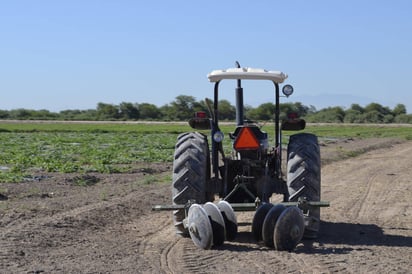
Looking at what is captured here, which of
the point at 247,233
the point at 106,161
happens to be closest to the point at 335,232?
the point at 247,233

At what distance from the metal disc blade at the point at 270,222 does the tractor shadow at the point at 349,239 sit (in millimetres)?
385

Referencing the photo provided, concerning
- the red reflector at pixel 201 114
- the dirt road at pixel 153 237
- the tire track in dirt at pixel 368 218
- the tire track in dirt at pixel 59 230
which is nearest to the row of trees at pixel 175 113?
the tire track in dirt at pixel 368 218

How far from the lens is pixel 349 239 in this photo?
987cm

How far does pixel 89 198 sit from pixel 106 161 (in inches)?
380

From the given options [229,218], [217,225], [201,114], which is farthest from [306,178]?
[201,114]

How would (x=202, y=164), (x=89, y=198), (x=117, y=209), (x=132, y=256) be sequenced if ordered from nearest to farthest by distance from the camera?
(x=132, y=256) < (x=202, y=164) < (x=117, y=209) < (x=89, y=198)

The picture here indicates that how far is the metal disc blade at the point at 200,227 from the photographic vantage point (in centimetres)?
886

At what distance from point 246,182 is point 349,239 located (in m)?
1.64

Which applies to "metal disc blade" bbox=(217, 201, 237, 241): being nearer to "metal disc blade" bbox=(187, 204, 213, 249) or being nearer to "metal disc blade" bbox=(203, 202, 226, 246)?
"metal disc blade" bbox=(203, 202, 226, 246)

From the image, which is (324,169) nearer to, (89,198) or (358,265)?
(89,198)

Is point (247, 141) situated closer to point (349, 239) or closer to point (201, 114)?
point (201, 114)

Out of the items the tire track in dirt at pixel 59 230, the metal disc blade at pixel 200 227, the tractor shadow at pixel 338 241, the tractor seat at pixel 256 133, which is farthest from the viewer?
the tractor seat at pixel 256 133

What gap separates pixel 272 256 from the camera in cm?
859

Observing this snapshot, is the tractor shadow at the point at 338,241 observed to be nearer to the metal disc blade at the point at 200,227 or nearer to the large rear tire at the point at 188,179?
the metal disc blade at the point at 200,227
